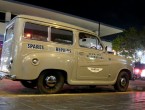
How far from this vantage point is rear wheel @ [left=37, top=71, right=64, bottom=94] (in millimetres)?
9312

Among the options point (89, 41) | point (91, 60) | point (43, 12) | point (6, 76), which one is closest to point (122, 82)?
point (91, 60)

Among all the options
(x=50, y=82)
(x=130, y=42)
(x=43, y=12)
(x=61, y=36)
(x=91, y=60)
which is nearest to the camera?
(x=50, y=82)

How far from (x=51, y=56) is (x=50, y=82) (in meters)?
0.83

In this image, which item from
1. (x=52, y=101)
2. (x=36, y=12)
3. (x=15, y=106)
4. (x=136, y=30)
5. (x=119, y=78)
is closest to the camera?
(x=15, y=106)

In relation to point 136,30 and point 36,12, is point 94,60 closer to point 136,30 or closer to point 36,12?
point 36,12

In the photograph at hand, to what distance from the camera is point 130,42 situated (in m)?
33.1

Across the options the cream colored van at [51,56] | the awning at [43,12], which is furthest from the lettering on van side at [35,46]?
the awning at [43,12]

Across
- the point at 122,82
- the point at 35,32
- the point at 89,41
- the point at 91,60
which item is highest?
the point at 35,32

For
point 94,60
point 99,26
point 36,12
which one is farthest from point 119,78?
point 99,26

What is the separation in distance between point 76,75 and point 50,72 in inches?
39.1

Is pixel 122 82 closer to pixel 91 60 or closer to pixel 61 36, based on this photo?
pixel 91 60

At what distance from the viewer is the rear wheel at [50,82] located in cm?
931

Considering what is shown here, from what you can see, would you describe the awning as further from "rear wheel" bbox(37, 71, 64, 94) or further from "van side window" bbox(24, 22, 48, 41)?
"rear wheel" bbox(37, 71, 64, 94)

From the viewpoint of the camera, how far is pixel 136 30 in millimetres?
33094
